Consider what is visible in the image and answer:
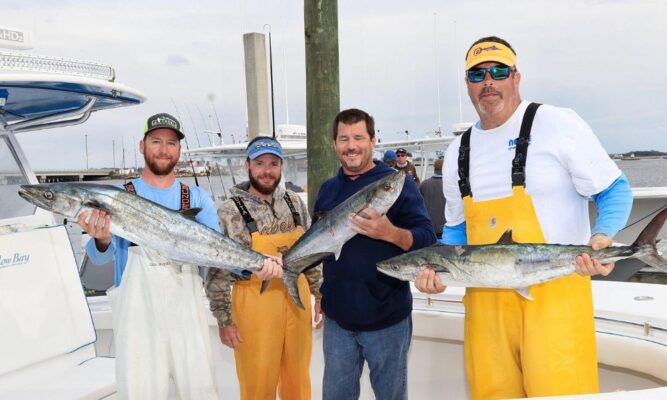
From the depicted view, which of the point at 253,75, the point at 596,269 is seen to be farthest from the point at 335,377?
the point at 253,75

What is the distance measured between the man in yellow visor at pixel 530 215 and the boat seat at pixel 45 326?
81.3 inches

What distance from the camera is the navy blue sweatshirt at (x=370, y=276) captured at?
2.95m

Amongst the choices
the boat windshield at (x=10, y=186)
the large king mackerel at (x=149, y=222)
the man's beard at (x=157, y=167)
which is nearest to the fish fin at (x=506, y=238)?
the large king mackerel at (x=149, y=222)

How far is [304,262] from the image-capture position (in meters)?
3.07

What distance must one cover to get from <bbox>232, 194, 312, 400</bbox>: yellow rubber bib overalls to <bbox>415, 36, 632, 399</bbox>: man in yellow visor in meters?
1.06

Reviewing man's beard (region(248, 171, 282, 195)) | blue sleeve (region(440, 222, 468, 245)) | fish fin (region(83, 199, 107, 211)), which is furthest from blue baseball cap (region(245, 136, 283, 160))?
blue sleeve (region(440, 222, 468, 245))

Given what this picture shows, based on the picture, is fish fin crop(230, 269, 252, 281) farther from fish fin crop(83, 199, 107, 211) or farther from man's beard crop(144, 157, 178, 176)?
fish fin crop(83, 199, 107, 211)

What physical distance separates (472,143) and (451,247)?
57 centimetres

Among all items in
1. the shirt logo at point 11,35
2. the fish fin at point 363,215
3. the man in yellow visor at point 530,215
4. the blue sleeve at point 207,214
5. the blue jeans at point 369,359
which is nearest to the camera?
the man in yellow visor at point 530,215

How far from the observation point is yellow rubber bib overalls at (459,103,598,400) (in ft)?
7.96

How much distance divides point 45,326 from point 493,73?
2.84 meters

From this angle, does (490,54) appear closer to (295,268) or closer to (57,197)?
(295,268)

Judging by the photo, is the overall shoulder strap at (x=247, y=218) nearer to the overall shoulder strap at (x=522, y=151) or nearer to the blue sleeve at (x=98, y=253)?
the blue sleeve at (x=98, y=253)

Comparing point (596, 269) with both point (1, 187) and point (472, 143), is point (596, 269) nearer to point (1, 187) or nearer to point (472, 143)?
point (472, 143)
